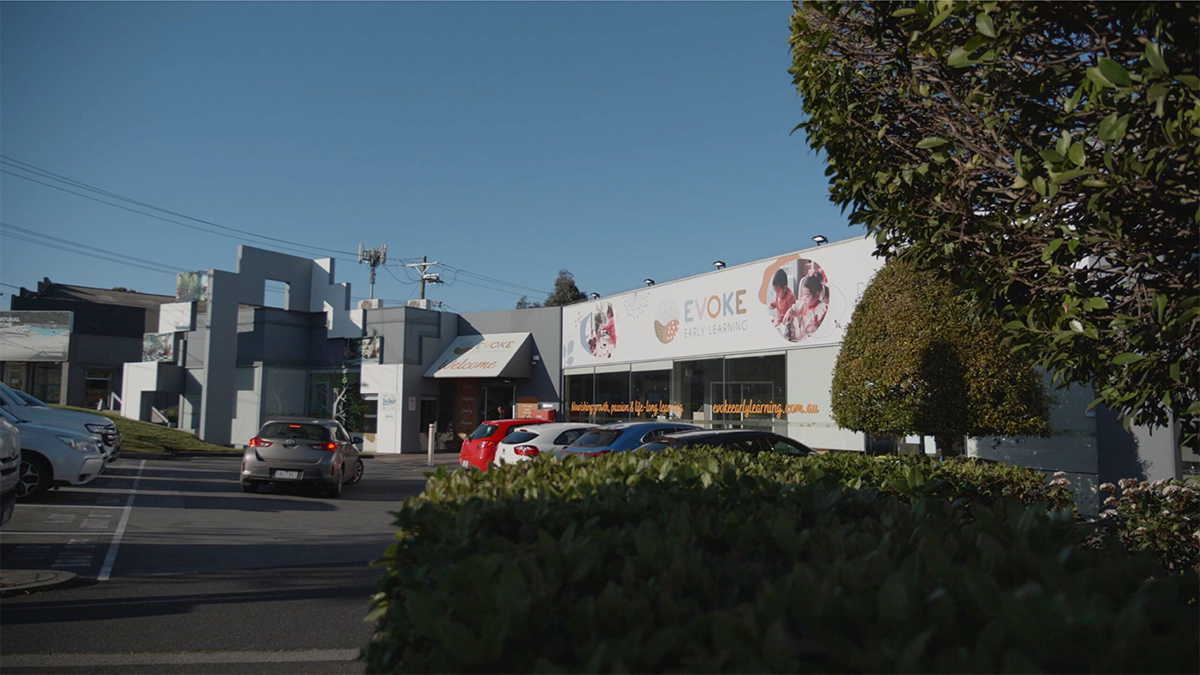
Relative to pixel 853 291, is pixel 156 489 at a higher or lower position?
lower

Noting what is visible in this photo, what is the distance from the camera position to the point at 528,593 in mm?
1955

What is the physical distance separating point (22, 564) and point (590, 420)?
19146 millimetres

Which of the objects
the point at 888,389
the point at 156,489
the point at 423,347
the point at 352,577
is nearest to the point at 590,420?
the point at 423,347

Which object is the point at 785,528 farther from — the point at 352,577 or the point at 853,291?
the point at 853,291

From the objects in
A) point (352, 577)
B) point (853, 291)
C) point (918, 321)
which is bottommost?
point (352, 577)

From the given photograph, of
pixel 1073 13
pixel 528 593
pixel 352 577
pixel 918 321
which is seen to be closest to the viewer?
pixel 528 593

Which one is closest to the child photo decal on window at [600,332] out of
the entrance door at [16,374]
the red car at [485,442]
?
the red car at [485,442]

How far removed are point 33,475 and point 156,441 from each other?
13.7 metres

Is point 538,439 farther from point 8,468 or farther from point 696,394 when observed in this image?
point 8,468

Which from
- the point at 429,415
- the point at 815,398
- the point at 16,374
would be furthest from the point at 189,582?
the point at 16,374

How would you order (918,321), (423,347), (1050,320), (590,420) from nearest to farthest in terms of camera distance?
(1050,320) < (918,321) < (590,420) < (423,347)

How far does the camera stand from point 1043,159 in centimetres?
405

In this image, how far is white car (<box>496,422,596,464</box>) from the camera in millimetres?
15679

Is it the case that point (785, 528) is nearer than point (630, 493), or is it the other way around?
point (785, 528)
